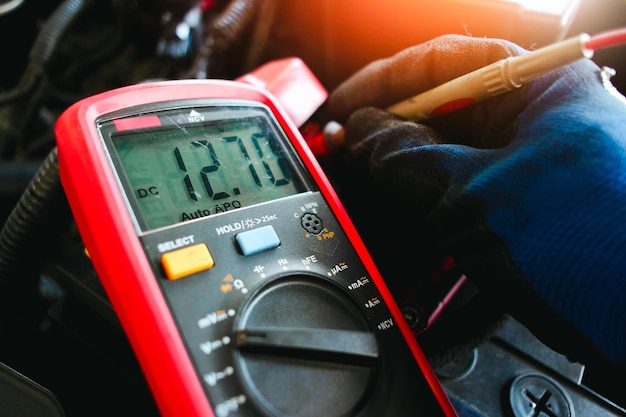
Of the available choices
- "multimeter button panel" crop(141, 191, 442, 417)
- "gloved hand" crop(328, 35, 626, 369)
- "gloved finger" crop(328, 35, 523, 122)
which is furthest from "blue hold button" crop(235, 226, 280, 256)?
"gloved finger" crop(328, 35, 523, 122)

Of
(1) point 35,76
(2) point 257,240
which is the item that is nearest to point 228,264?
(2) point 257,240

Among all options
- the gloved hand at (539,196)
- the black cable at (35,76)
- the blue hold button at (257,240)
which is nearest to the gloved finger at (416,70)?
the gloved hand at (539,196)

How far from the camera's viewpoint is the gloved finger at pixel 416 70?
515mm

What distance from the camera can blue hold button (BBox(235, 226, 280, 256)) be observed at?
0.48 meters

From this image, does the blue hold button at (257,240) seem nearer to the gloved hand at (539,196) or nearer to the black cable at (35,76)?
the gloved hand at (539,196)

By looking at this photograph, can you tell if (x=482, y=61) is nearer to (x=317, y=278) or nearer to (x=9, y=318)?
(x=317, y=278)

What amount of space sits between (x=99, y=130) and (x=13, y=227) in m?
0.21

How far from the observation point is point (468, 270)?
0.48 m

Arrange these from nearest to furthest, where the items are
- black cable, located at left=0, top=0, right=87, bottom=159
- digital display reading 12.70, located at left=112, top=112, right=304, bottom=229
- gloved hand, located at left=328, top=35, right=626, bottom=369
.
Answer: gloved hand, located at left=328, top=35, right=626, bottom=369 → digital display reading 12.70, located at left=112, top=112, right=304, bottom=229 → black cable, located at left=0, top=0, right=87, bottom=159

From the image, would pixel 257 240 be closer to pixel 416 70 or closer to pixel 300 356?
pixel 300 356

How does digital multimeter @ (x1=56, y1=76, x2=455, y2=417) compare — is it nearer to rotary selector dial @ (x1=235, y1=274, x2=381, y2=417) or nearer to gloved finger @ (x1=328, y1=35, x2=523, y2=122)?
rotary selector dial @ (x1=235, y1=274, x2=381, y2=417)

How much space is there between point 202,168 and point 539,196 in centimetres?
31

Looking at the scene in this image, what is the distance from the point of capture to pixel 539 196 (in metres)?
0.42

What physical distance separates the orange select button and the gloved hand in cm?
20
